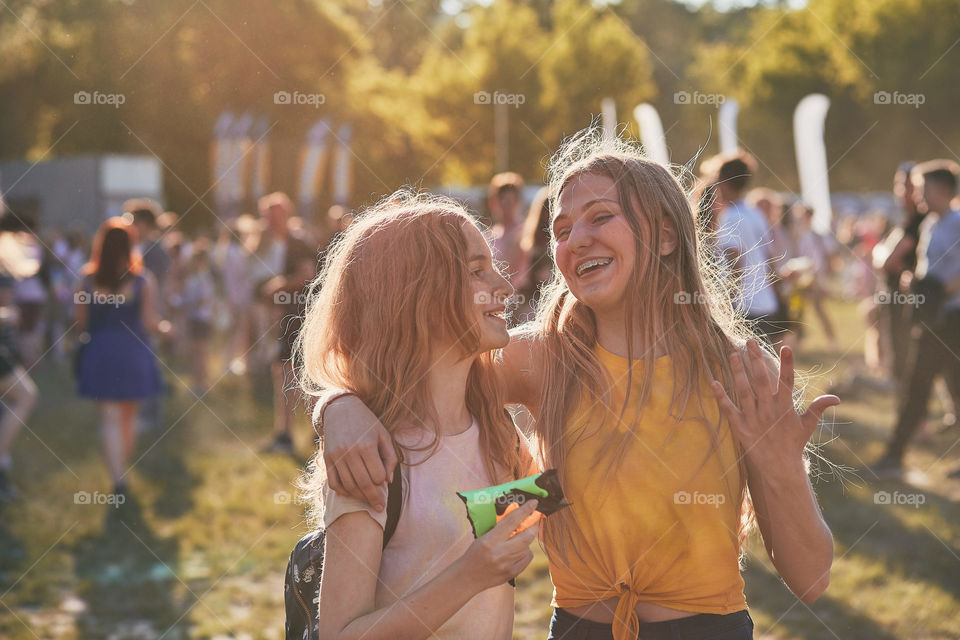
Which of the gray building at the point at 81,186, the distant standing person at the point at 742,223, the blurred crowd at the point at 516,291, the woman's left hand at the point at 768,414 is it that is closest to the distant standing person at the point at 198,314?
the blurred crowd at the point at 516,291

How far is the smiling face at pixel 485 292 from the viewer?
2.08m

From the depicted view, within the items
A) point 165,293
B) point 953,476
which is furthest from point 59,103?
point 953,476

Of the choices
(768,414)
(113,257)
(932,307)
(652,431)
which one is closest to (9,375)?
(113,257)

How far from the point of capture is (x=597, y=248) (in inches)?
87.5

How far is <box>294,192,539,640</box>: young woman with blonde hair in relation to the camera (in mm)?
1841

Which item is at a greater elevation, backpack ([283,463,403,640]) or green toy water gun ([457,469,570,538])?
green toy water gun ([457,469,570,538])

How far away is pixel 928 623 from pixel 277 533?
3775 millimetres

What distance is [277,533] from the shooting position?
245 inches

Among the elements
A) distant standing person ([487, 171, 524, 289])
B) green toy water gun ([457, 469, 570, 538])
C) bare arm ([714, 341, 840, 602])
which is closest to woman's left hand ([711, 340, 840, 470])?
bare arm ([714, 341, 840, 602])

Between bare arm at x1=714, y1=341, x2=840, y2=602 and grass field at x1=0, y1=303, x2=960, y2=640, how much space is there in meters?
0.98

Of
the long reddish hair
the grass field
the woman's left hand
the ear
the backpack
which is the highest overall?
the long reddish hair

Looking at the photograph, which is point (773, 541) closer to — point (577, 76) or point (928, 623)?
point (928, 623)

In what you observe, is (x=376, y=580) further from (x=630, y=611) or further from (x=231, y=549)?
(x=231, y=549)

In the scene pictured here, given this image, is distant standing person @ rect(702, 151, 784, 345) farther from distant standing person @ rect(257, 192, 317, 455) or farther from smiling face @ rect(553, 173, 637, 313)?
smiling face @ rect(553, 173, 637, 313)
